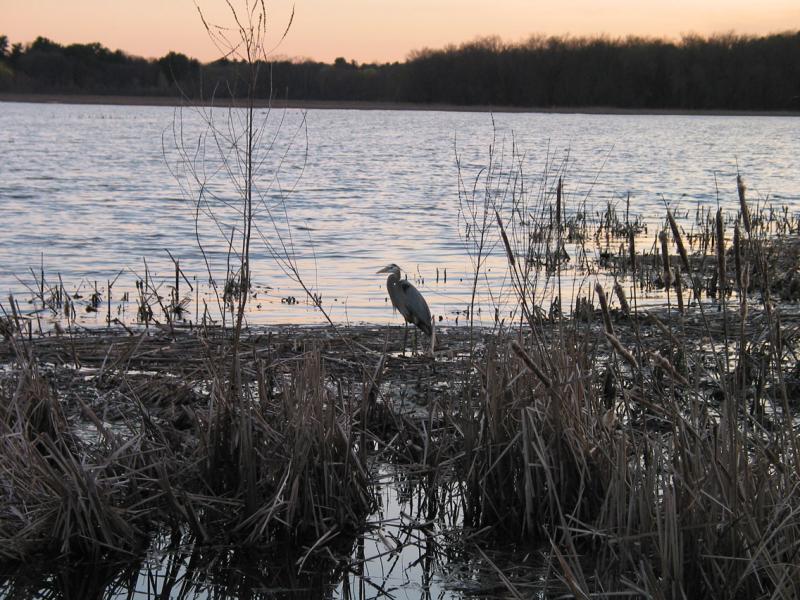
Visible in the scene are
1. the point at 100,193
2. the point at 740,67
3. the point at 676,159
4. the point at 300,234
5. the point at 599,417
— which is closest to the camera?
the point at 599,417

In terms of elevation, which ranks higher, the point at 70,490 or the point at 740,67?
the point at 740,67

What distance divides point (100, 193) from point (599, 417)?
15733 millimetres

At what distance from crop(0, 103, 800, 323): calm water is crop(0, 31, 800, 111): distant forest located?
101ft

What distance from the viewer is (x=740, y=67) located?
66.6m

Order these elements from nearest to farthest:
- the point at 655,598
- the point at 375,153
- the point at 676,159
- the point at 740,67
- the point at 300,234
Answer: the point at 655,598
the point at 300,234
the point at 676,159
the point at 375,153
the point at 740,67

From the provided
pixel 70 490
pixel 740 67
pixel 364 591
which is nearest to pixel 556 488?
pixel 364 591

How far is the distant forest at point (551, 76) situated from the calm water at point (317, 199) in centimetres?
3093

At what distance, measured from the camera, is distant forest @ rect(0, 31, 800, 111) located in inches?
2621

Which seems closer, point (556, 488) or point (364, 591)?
point (364, 591)

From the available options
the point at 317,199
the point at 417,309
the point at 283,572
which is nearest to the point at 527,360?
the point at 283,572

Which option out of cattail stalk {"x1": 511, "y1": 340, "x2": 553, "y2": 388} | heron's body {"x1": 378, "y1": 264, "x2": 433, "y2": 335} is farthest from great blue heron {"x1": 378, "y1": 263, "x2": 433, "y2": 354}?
cattail stalk {"x1": 511, "y1": 340, "x2": 553, "y2": 388}

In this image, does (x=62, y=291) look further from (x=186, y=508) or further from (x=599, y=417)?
(x=599, y=417)

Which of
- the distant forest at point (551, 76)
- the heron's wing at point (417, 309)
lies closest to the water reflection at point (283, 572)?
the heron's wing at point (417, 309)

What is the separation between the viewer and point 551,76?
72250 millimetres
